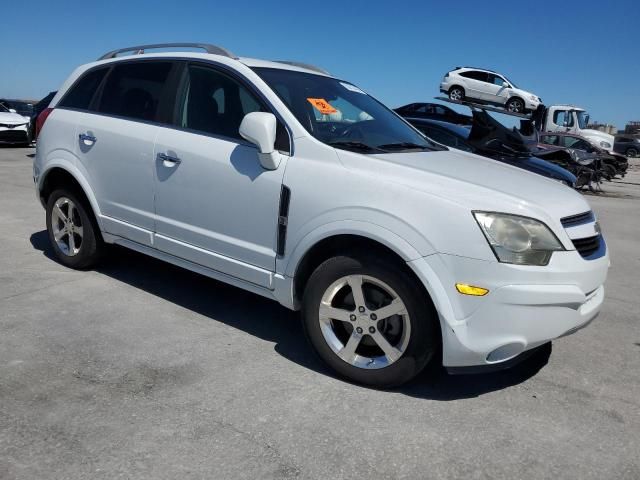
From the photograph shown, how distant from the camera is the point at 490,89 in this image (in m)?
22.5

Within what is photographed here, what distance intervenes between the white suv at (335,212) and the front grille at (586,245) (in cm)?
1

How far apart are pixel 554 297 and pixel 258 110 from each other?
77.7 inches

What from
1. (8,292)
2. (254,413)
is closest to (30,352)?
(8,292)

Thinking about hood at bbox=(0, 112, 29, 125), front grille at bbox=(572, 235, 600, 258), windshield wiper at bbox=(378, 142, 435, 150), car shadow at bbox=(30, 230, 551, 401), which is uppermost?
windshield wiper at bbox=(378, 142, 435, 150)

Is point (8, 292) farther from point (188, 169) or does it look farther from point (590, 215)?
point (590, 215)

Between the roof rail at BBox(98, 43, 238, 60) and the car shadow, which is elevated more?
the roof rail at BBox(98, 43, 238, 60)

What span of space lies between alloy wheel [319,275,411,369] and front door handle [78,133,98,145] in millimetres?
2312

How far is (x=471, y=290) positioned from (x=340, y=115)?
5.13 feet

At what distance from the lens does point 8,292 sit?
4.18 m

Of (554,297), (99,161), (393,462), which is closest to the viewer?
(393,462)

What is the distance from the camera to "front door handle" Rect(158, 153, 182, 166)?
11.9 feet

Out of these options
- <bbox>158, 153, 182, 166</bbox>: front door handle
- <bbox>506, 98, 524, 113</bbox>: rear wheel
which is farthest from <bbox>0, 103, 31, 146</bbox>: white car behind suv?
<bbox>506, 98, 524, 113</bbox>: rear wheel

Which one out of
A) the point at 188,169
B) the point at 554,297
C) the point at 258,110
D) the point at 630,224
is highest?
the point at 258,110

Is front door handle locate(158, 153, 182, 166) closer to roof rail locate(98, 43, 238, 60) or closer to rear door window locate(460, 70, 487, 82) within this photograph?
roof rail locate(98, 43, 238, 60)
